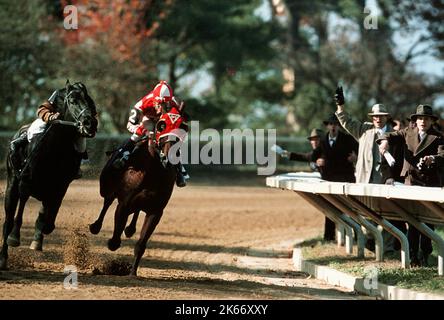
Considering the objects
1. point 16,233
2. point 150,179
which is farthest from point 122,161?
point 16,233

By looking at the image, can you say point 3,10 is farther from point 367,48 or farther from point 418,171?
point 418,171

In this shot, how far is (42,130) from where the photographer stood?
412 inches

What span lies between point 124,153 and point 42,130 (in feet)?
3.22

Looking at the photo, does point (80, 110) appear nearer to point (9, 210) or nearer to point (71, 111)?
point (71, 111)

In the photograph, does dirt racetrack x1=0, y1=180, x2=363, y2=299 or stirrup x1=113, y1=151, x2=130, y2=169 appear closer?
dirt racetrack x1=0, y1=180, x2=363, y2=299

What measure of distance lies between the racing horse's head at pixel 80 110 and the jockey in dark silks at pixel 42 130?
65 millimetres

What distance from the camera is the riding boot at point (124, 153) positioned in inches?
407

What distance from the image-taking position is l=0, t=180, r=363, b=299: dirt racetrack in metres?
8.73

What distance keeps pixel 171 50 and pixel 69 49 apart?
15.8ft

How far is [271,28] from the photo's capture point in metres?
38.3

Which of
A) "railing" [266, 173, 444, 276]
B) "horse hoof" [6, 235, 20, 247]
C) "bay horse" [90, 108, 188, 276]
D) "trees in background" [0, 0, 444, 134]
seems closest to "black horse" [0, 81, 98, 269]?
"horse hoof" [6, 235, 20, 247]

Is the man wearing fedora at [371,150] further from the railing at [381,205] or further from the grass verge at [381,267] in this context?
the grass verge at [381,267]

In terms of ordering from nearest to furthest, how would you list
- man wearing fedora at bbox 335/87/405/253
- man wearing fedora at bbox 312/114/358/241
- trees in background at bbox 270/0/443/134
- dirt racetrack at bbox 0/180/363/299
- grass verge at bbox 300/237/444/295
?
1. dirt racetrack at bbox 0/180/363/299
2. grass verge at bbox 300/237/444/295
3. man wearing fedora at bbox 335/87/405/253
4. man wearing fedora at bbox 312/114/358/241
5. trees in background at bbox 270/0/443/134

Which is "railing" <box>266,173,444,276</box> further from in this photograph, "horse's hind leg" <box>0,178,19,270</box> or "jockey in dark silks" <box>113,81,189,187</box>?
"horse's hind leg" <box>0,178,19,270</box>
